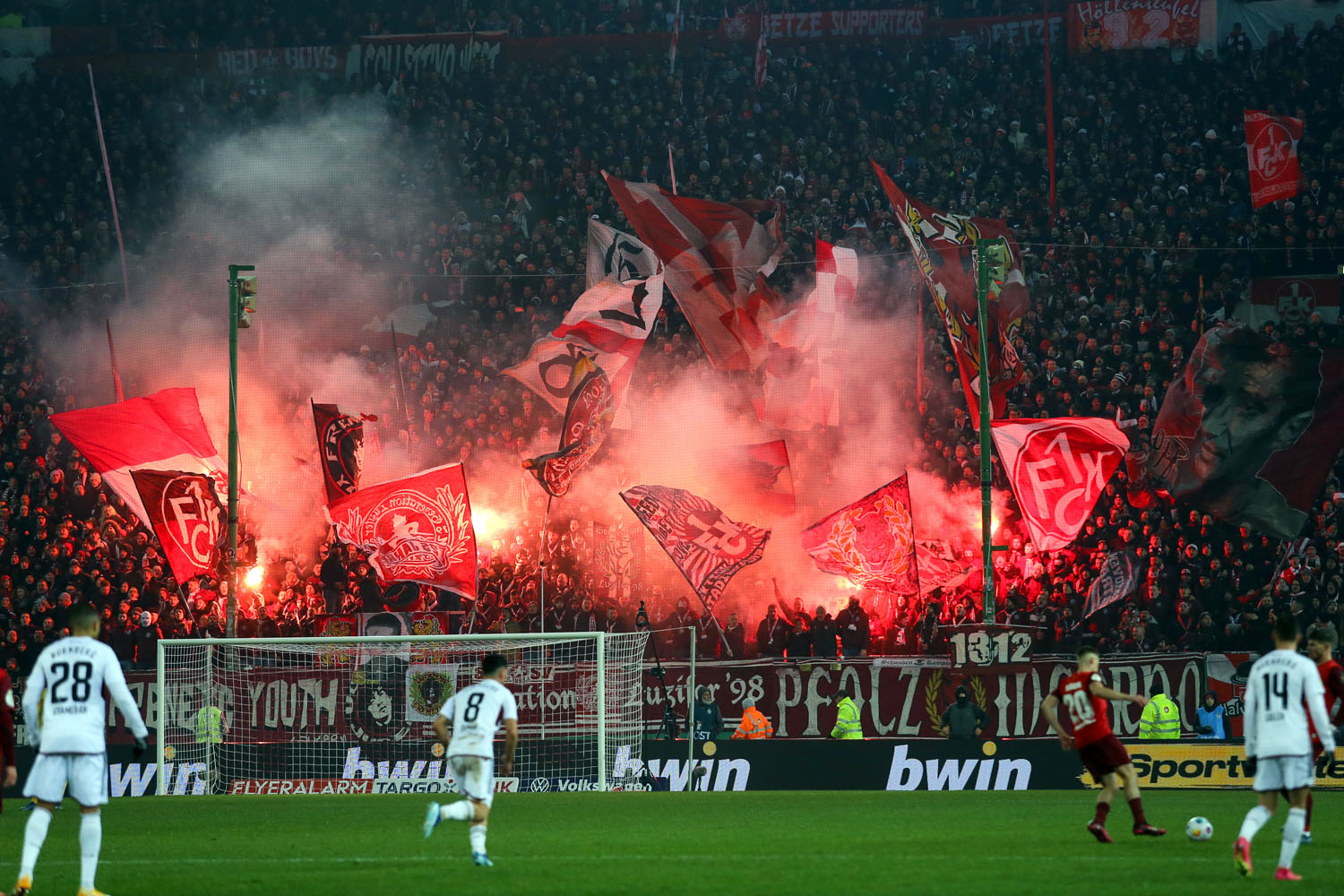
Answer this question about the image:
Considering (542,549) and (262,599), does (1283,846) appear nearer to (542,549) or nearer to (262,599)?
(542,549)

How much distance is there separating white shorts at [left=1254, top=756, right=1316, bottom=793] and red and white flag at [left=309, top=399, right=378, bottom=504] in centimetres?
1728

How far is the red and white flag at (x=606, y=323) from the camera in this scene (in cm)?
2672

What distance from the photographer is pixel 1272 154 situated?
29.3 m

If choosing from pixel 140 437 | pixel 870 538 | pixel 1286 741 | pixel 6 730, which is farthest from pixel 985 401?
pixel 6 730

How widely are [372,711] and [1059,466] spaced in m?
10.1

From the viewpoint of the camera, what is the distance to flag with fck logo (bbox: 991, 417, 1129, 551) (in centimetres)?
2312

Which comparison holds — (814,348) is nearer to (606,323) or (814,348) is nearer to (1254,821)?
(606,323)

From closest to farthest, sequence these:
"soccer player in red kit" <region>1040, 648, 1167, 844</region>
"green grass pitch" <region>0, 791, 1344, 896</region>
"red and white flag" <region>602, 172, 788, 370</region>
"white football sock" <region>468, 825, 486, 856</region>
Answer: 1. "green grass pitch" <region>0, 791, 1344, 896</region>
2. "white football sock" <region>468, 825, 486, 856</region>
3. "soccer player in red kit" <region>1040, 648, 1167, 844</region>
4. "red and white flag" <region>602, 172, 788, 370</region>

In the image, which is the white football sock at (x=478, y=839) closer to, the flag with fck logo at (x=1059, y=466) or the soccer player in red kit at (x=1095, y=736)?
the soccer player in red kit at (x=1095, y=736)

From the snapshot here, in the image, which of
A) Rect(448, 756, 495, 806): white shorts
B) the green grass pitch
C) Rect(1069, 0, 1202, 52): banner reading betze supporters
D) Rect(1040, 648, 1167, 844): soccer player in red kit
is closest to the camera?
the green grass pitch

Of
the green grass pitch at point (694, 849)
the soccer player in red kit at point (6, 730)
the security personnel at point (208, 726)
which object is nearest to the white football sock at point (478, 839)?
the green grass pitch at point (694, 849)

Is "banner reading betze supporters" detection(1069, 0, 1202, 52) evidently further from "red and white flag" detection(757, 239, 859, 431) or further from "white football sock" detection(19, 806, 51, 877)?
"white football sock" detection(19, 806, 51, 877)

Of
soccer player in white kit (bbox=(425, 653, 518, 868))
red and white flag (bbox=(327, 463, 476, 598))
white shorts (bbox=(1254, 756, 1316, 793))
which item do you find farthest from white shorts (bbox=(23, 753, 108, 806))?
red and white flag (bbox=(327, 463, 476, 598))

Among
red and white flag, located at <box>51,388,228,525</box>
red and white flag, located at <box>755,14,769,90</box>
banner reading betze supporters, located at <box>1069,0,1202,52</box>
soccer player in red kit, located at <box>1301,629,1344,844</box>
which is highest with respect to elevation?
banner reading betze supporters, located at <box>1069,0,1202,52</box>
